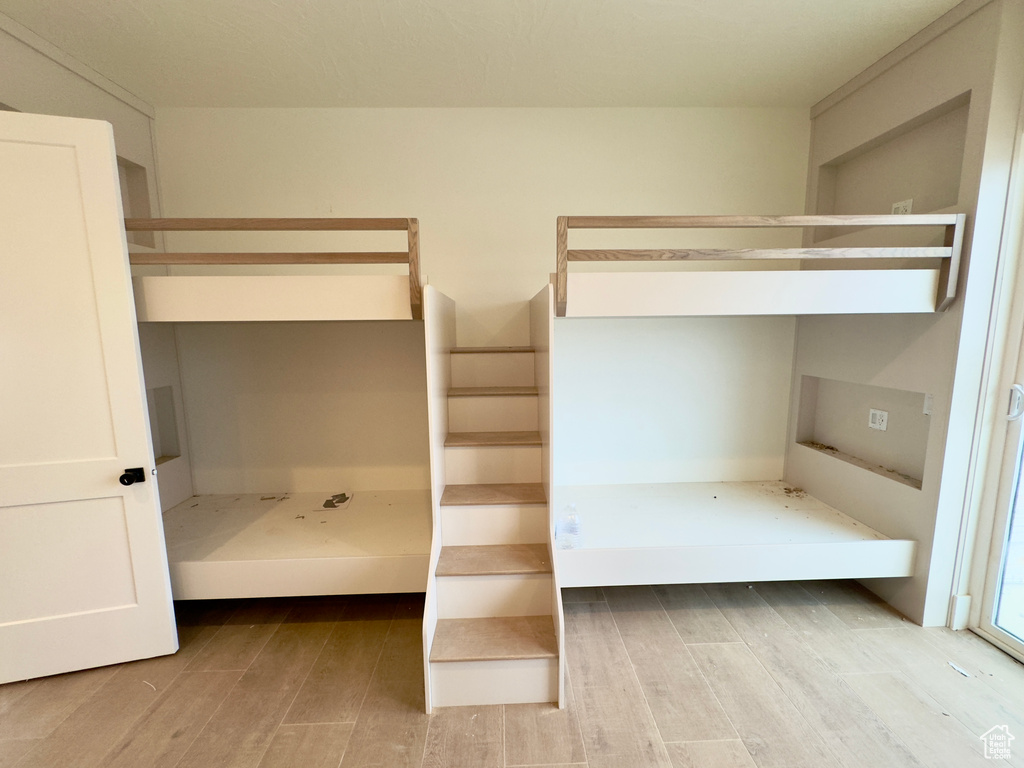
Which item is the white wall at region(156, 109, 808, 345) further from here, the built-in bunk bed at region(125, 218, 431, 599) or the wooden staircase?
the wooden staircase

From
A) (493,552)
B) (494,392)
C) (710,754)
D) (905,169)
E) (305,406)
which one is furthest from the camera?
(305,406)

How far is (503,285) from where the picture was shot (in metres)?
2.62

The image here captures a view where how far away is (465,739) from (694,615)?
1.24m

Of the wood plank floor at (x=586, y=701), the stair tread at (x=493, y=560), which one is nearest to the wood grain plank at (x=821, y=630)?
the wood plank floor at (x=586, y=701)

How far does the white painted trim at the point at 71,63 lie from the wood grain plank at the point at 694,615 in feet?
12.3

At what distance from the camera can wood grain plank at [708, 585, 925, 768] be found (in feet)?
4.64

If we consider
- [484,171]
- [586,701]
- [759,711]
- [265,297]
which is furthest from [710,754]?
[484,171]

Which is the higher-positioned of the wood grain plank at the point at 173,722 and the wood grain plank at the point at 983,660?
the wood grain plank at the point at 983,660

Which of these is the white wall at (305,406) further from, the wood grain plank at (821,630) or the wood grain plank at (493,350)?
the wood grain plank at (821,630)

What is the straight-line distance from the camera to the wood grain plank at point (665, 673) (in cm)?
152

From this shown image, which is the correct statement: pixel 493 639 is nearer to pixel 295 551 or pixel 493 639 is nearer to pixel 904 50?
pixel 295 551

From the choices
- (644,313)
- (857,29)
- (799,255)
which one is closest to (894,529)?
(799,255)

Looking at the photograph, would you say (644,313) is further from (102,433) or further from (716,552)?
(102,433)

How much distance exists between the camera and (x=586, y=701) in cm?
163
